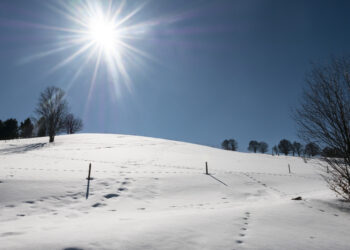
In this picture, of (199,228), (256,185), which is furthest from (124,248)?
(256,185)

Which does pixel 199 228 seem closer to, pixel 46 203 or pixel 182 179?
pixel 46 203

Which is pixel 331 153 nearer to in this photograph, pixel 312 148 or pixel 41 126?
pixel 312 148

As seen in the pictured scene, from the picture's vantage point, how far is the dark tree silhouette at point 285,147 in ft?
234

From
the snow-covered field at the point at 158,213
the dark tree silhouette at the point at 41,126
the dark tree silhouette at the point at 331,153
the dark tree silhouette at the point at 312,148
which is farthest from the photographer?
the dark tree silhouette at the point at 41,126

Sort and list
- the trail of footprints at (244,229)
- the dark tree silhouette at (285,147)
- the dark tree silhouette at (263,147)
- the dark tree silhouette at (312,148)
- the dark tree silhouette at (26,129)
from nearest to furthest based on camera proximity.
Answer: the trail of footprints at (244,229), the dark tree silhouette at (312,148), the dark tree silhouette at (26,129), the dark tree silhouette at (285,147), the dark tree silhouette at (263,147)

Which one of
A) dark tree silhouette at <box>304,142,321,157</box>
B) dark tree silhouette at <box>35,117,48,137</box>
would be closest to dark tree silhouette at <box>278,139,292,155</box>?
dark tree silhouette at <box>304,142,321,157</box>

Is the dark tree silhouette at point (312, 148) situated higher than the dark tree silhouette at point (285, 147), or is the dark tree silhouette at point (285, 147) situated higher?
the dark tree silhouette at point (285, 147)

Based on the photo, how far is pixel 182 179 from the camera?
11.2 meters

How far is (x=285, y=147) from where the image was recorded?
7200 centimetres

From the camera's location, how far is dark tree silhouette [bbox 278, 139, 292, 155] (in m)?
71.4

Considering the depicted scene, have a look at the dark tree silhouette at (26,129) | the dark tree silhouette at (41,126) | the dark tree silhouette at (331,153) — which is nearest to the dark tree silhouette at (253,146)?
the dark tree silhouette at (41,126)

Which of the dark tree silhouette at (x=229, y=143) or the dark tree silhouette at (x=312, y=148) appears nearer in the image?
the dark tree silhouette at (x=312, y=148)

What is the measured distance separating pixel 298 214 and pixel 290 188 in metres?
8.06

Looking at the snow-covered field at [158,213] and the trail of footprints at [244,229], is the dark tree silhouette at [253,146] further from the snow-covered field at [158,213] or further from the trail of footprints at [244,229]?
the trail of footprints at [244,229]
